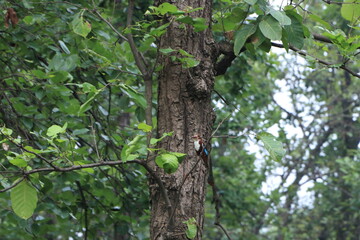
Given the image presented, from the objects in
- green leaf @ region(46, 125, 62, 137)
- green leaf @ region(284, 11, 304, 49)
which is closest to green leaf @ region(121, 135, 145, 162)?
green leaf @ region(46, 125, 62, 137)

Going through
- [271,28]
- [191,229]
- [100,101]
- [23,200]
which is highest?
[100,101]

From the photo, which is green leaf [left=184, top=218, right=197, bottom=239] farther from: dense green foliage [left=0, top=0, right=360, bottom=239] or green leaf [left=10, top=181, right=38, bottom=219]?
green leaf [left=10, top=181, right=38, bottom=219]

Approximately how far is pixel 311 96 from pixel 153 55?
42.2 feet

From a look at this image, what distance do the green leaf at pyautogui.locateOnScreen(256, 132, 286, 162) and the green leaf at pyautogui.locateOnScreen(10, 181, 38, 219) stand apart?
103 centimetres

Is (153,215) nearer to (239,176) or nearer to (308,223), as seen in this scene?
(239,176)

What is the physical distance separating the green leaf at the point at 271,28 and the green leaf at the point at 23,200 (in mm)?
1232

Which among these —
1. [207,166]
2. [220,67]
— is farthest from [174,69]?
[207,166]

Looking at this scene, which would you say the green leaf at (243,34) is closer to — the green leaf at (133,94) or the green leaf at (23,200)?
the green leaf at (133,94)

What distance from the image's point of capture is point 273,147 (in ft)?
7.45

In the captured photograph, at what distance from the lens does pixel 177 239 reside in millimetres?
2432

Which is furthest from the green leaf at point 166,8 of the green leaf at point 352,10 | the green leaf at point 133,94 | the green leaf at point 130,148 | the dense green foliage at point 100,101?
the green leaf at point 352,10

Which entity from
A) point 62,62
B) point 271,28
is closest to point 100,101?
point 62,62

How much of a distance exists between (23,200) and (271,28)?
1316 millimetres

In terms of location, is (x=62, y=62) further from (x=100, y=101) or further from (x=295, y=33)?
(x=295, y=33)
